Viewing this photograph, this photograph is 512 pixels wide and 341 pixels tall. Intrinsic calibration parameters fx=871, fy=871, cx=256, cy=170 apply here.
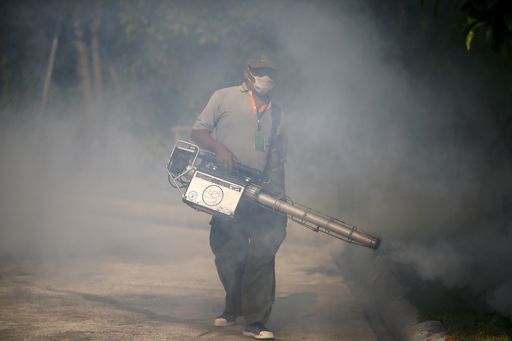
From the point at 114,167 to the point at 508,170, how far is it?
973 cm

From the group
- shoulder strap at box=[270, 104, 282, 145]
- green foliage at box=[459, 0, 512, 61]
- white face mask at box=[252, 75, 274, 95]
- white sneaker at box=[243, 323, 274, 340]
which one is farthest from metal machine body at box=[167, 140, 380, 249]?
green foliage at box=[459, 0, 512, 61]

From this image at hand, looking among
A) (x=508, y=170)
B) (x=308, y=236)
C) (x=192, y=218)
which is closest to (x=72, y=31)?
(x=192, y=218)

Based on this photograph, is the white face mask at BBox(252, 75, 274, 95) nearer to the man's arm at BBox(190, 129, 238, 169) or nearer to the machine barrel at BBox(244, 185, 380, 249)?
the man's arm at BBox(190, 129, 238, 169)

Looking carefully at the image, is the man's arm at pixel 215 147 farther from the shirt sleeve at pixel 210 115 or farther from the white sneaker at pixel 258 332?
the white sneaker at pixel 258 332

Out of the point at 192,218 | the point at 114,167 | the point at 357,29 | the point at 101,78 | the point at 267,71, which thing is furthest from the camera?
the point at 101,78

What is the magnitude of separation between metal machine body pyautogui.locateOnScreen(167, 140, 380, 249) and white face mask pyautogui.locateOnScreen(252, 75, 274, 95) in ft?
1.80

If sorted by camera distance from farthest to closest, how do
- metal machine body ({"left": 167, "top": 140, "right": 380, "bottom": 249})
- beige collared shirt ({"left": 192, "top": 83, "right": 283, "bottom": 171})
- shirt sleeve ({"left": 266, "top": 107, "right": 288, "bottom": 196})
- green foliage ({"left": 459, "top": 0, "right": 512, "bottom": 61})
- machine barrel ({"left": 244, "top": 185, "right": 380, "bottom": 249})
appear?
shirt sleeve ({"left": 266, "top": 107, "right": 288, "bottom": 196}) → beige collared shirt ({"left": 192, "top": 83, "right": 283, "bottom": 171}) → machine barrel ({"left": 244, "top": 185, "right": 380, "bottom": 249}) → metal machine body ({"left": 167, "top": 140, "right": 380, "bottom": 249}) → green foliage ({"left": 459, "top": 0, "right": 512, "bottom": 61})

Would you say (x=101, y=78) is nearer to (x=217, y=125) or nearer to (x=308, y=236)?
(x=308, y=236)

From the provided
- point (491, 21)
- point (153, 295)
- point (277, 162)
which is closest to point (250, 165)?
point (277, 162)

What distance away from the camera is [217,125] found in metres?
5.80

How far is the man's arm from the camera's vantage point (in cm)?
544

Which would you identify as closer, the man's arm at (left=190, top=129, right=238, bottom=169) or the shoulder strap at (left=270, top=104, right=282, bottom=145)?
the man's arm at (left=190, top=129, right=238, bottom=169)

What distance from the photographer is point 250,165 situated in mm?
5719

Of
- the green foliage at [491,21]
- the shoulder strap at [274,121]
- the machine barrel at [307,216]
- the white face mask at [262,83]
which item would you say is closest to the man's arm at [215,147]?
the machine barrel at [307,216]
